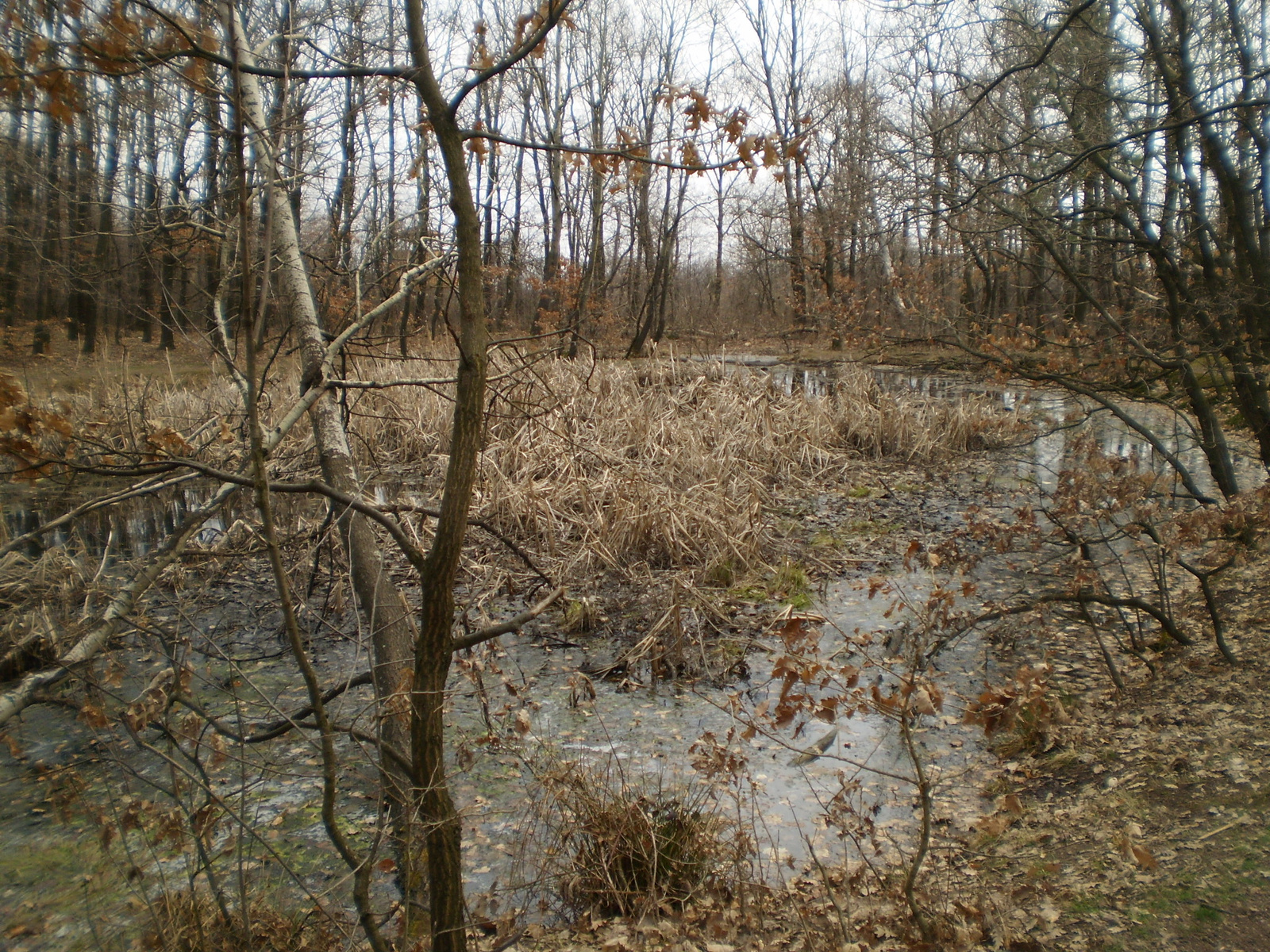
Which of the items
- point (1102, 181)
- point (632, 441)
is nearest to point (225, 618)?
point (632, 441)

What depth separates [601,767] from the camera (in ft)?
13.5

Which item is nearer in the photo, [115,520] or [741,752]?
[741,752]

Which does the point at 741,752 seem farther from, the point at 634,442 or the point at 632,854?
the point at 634,442

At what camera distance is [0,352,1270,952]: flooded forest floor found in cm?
267

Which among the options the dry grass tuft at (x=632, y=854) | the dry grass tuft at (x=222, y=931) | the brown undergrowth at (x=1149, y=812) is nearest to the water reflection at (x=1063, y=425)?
the brown undergrowth at (x=1149, y=812)

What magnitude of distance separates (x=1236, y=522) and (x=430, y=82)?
4317mm

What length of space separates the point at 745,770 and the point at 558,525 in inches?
151

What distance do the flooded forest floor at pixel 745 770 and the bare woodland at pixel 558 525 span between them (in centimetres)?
4

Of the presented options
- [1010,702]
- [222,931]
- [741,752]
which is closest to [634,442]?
[741,752]

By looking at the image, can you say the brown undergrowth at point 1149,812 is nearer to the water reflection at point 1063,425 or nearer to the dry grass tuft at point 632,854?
the dry grass tuft at point 632,854

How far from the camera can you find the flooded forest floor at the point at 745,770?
2672mm

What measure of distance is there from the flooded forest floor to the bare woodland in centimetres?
4

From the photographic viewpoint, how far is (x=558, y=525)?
288 inches

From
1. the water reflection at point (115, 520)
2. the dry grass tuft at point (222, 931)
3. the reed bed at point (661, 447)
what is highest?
the reed bed at point (661, 447)
